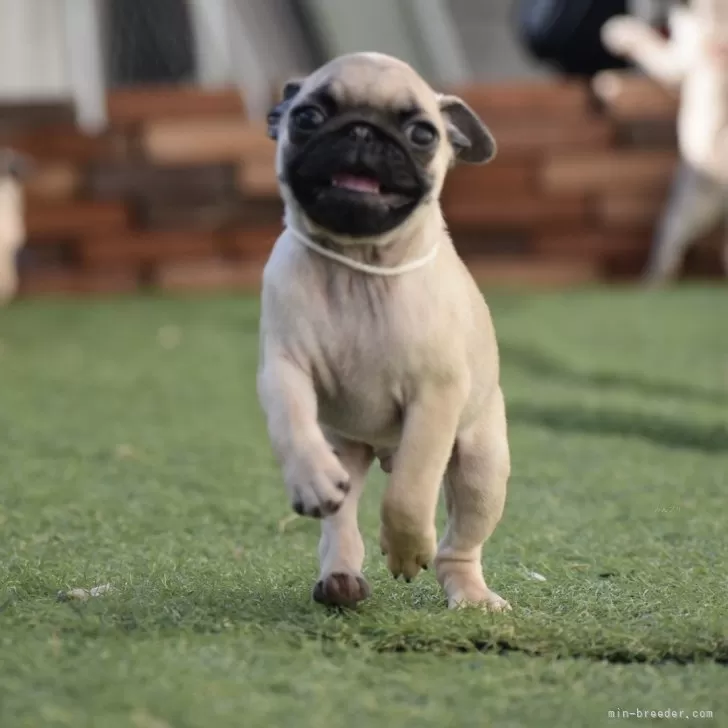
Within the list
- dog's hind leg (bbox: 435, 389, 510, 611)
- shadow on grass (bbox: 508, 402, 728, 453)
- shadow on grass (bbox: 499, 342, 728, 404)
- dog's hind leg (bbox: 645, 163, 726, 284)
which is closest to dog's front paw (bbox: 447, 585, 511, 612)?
dog's hind leg (bbox: 435, 389, 510, 611)

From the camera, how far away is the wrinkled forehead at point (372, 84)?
1.39 meters

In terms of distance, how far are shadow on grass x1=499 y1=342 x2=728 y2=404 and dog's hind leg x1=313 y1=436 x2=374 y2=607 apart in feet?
6.23

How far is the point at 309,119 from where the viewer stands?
4.58 feet

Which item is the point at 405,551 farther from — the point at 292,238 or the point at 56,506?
the point at 56,506

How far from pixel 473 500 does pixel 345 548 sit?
16cm

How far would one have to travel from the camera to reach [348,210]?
1.37m

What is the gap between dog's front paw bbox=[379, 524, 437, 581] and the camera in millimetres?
1393

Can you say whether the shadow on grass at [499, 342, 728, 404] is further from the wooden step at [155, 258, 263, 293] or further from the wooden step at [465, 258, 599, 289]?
the wooden step at [155, 258, 263, 293]

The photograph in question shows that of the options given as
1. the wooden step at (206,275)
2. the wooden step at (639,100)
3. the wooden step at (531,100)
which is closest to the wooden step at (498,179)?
the wooden step at (531,100)

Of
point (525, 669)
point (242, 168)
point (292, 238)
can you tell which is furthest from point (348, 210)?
point (242, 168)

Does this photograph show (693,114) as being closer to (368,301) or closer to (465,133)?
(465,133)

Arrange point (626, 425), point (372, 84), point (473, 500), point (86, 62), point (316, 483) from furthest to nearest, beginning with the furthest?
point (86, 62) < point (626, 425) < point (473, 500) < point (372, 84) < point (316, 483)

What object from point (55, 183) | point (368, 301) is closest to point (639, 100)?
point (55, 183)

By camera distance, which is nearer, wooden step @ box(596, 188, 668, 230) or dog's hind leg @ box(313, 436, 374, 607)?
dog's hind leg @ box(313, 436, 374, 607)
